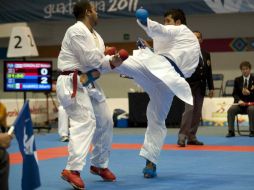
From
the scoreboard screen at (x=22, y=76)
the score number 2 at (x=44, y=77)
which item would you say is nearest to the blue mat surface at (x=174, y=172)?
the scoreboard screen at (x=22, y=76)

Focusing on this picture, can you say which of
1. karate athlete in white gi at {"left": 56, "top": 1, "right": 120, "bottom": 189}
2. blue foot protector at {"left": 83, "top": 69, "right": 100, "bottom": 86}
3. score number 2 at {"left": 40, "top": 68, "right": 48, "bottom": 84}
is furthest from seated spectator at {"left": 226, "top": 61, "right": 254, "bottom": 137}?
blue foot protector at {"left": 83, "top": 69, "right": 100, "bottom": 86}

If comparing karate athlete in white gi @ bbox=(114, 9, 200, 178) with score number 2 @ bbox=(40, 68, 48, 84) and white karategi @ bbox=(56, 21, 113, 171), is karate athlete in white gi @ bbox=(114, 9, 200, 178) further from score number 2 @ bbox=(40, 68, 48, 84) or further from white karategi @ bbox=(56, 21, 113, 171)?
score number 2 @ bbox=(40, 68, 48, 84)

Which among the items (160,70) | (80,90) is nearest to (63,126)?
(160,70)

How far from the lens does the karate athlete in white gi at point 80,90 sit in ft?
15.2

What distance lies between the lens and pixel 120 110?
13266 millimetres

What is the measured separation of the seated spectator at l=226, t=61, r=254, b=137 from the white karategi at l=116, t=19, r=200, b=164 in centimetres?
435

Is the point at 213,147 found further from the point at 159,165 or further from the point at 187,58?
the point at 187,58

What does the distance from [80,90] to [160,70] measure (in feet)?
2.86

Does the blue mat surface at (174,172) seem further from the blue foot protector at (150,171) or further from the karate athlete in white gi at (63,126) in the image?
the karate athlete in white gi at (63,126)

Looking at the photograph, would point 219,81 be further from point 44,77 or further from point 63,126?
point 63,126

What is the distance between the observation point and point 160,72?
16.8ft

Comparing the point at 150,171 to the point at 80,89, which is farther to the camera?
the point at 150,171

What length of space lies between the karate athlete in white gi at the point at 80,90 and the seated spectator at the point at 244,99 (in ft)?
16.8

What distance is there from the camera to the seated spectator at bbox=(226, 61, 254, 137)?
31.7ft
